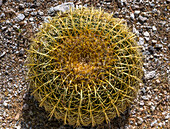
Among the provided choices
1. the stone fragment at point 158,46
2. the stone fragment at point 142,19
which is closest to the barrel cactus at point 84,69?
the stone fragment at point 158,46

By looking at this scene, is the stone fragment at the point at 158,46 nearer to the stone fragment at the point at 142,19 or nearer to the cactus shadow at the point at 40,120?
the stone fragment at the point at 142,19

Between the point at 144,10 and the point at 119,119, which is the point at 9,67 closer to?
the point at 119,119

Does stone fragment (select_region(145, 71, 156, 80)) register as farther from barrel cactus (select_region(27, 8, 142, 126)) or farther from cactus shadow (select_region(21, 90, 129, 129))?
barrel cactus (select_region(27, 8, 142, 126))

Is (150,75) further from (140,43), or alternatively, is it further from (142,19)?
(142,19)

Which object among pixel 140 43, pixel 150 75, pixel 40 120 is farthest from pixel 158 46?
pixel 40 120

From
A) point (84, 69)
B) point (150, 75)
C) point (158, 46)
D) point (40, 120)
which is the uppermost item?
point (84, 69)

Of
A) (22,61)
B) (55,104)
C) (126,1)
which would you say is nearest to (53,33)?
(55,104)
